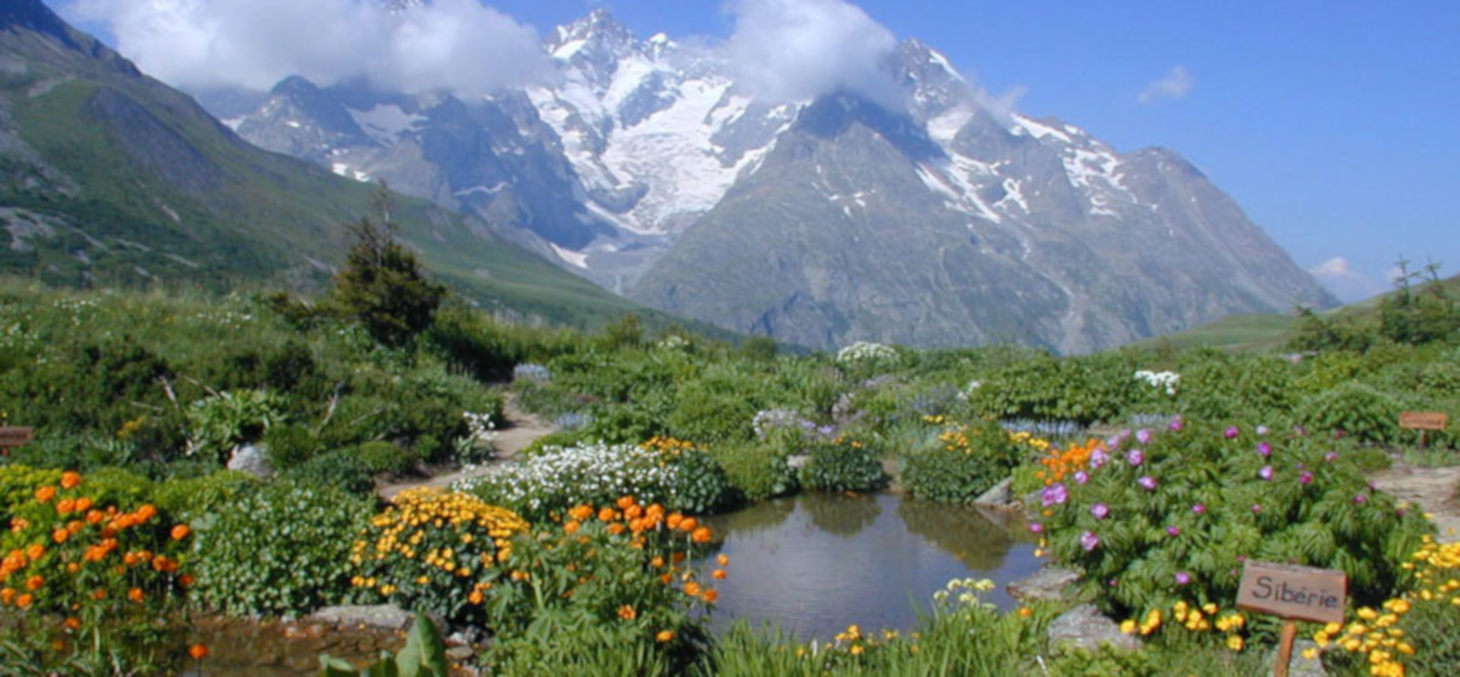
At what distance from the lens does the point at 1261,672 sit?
5.51 meters

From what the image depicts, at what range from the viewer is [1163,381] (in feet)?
55.2

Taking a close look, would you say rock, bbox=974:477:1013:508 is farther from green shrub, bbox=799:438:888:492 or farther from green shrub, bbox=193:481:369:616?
green shrub, bbox=193:481:369:616

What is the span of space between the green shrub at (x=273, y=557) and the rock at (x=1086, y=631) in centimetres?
473

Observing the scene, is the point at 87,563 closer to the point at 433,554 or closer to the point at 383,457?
the point at 433,554

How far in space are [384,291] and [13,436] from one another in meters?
10.6

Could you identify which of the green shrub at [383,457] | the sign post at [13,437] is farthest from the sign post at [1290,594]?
the green shrub at [383,457]

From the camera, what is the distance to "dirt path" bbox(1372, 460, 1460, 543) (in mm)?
9066

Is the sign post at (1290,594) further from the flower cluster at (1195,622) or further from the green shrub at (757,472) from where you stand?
the green shrub at (757,472)

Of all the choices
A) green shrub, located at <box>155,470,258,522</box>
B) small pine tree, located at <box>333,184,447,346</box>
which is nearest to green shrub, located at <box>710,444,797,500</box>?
green shrub, located at <box>155,470,258,522</box>

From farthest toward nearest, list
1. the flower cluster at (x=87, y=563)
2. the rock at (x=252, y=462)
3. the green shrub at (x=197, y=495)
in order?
1. the rock at (x=252, y=462)
2. the green shrub at (x=197, y=495)
3. the flower cluster at (x=87, y=563)

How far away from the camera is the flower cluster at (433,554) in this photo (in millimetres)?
7055

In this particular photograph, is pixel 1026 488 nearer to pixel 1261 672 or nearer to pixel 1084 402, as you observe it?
pixel 1084 402

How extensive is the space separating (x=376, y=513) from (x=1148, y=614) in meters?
5.41

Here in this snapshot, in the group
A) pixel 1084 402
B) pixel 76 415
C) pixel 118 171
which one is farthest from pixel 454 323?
pixel 118 171
